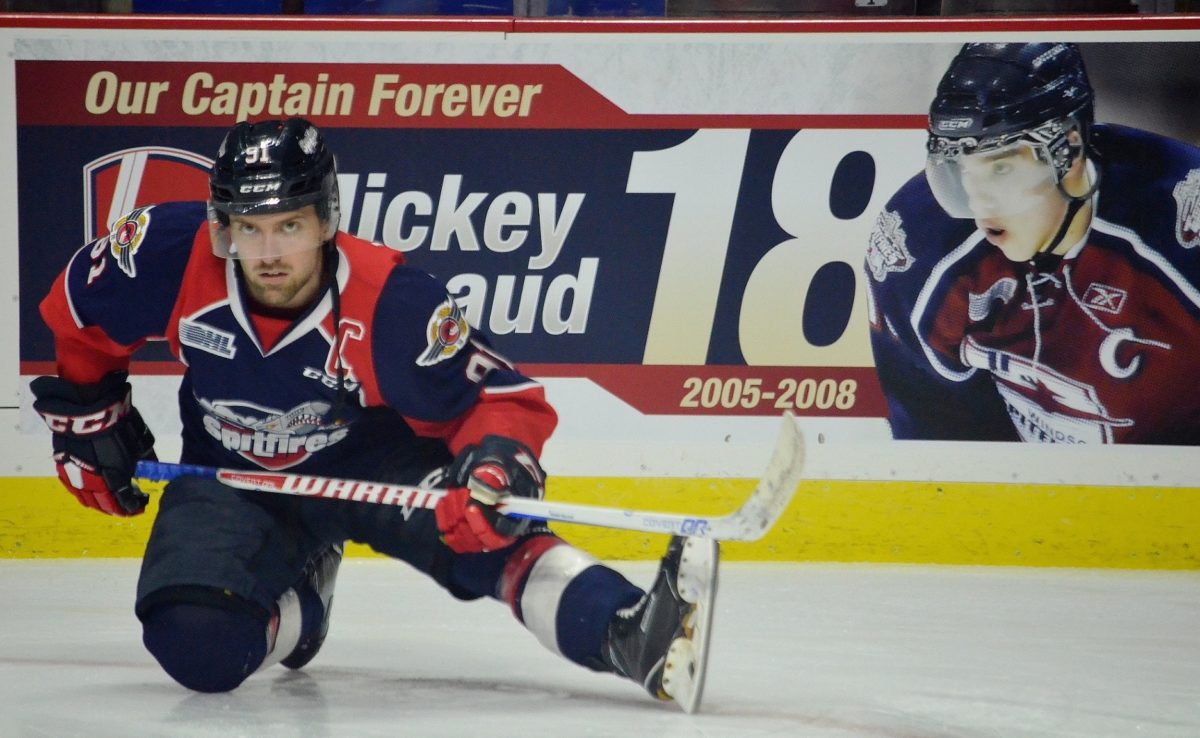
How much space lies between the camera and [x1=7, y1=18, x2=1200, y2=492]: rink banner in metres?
3.95

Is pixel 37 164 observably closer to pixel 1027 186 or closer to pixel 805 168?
pixel 805 168

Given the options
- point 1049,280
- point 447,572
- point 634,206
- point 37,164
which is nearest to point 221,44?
point 37,164

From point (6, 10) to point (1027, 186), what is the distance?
2.96 metres

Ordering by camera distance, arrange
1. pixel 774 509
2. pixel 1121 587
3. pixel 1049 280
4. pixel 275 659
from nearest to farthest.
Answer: pixel 774 509 < pixel 275 659 < pixel 1121 587 < pixel 1049 280

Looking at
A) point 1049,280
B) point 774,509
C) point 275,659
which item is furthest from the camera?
point 1049,280

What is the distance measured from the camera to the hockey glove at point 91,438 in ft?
8.50

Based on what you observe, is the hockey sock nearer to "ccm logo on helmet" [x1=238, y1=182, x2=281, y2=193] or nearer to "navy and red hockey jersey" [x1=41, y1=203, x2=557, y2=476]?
"navy and red hockey jersey" [x1=41, y1=203, x2=557, y2=476]

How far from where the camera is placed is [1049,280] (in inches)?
156

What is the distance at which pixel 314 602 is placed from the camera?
2.60 metres

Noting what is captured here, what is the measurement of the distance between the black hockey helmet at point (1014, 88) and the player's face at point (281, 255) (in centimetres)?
212

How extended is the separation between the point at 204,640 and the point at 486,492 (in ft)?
1.72

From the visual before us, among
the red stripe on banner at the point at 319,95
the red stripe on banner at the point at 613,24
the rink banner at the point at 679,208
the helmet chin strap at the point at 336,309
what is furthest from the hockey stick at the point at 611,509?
the red stripe on banner at the point at 613,24

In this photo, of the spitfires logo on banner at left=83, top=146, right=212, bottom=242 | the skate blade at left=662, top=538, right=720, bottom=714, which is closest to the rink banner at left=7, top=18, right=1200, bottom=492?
the spitfires logo on banner at left=83, top=146, right=212, bottom=242

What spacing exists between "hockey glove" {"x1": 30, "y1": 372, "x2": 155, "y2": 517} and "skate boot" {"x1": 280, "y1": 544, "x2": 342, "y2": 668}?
0.37 meters
